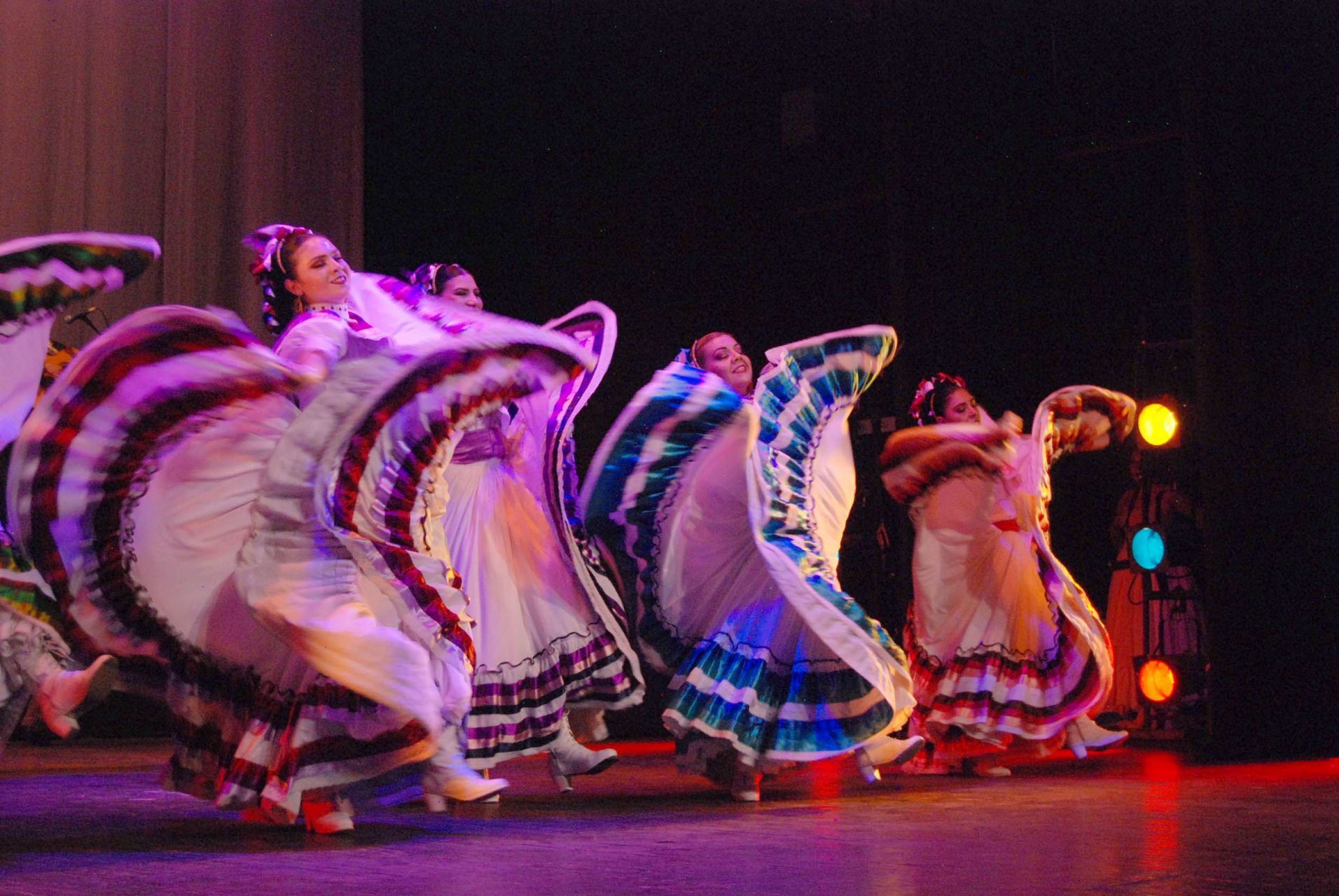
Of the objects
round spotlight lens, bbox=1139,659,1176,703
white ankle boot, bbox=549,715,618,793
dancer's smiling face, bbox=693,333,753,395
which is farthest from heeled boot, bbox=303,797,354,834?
round spotlight lens, bbox=1139,659,1176,703

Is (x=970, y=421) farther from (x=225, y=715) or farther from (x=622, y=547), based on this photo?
(x=225, y=715)

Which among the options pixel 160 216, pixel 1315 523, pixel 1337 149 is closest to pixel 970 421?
pixel 1315 523

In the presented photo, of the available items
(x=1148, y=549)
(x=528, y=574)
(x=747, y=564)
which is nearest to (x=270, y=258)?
(x=528, y=574)

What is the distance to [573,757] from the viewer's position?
4.14 meters

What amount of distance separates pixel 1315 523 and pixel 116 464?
161 inches

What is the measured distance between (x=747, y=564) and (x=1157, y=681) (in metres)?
2.90

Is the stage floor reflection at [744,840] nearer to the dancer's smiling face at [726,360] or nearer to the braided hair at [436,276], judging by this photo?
the dancer's smiling face at [726,360]

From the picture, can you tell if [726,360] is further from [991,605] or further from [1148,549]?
[1148,549]

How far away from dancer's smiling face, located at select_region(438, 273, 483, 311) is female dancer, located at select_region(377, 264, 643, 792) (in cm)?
9

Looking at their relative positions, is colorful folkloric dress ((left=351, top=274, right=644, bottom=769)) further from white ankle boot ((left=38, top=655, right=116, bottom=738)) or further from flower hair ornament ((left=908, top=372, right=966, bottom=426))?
flower hair ornament ((left=908, top=372, right=966, bottom=426))

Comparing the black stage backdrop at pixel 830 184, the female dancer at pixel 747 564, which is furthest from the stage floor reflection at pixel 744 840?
the black stage backdrop at pixel 830 184

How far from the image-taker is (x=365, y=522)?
3320 mm

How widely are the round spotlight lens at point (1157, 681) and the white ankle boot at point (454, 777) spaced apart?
3.85 meters

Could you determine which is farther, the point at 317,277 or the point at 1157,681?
the point at 1157,681
